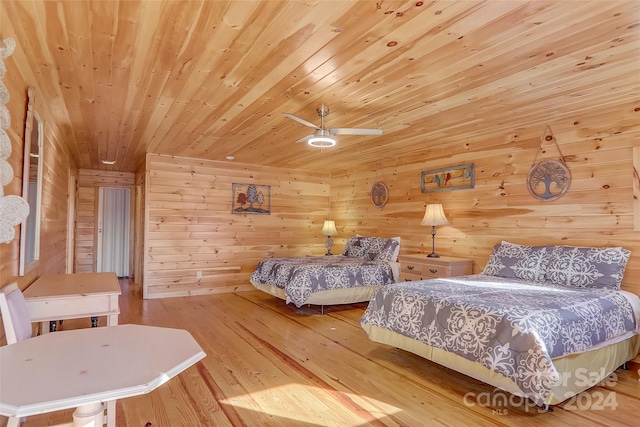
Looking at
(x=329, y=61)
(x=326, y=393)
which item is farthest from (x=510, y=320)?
(x=329, y=61)

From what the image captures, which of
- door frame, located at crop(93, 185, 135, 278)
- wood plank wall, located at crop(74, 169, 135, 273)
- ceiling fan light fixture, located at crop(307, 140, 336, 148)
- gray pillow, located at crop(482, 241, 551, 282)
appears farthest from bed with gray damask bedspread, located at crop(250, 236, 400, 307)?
wood plank wall, located at crop(74, 169, 135, 273)

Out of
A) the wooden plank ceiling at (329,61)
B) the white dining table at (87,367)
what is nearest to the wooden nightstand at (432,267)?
the wooden plank ceiling at (329,61)

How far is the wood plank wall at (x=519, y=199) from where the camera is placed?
3.23m

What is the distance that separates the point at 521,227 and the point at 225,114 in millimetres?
3320

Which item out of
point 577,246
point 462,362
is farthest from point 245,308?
point 577,246

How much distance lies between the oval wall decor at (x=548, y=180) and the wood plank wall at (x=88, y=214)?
7430 mm

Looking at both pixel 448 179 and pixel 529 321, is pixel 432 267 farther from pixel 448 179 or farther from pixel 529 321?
pixel 529 321

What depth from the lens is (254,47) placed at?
2.21 m

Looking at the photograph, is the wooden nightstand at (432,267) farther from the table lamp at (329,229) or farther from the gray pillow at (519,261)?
the table lamp at (329,229)

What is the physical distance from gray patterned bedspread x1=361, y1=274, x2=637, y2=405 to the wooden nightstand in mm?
870

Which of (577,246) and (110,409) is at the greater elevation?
(577,246)

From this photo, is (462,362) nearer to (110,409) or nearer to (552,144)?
(110,409)

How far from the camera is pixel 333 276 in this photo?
4629 millimetres

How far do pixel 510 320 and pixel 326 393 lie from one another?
1.29m
